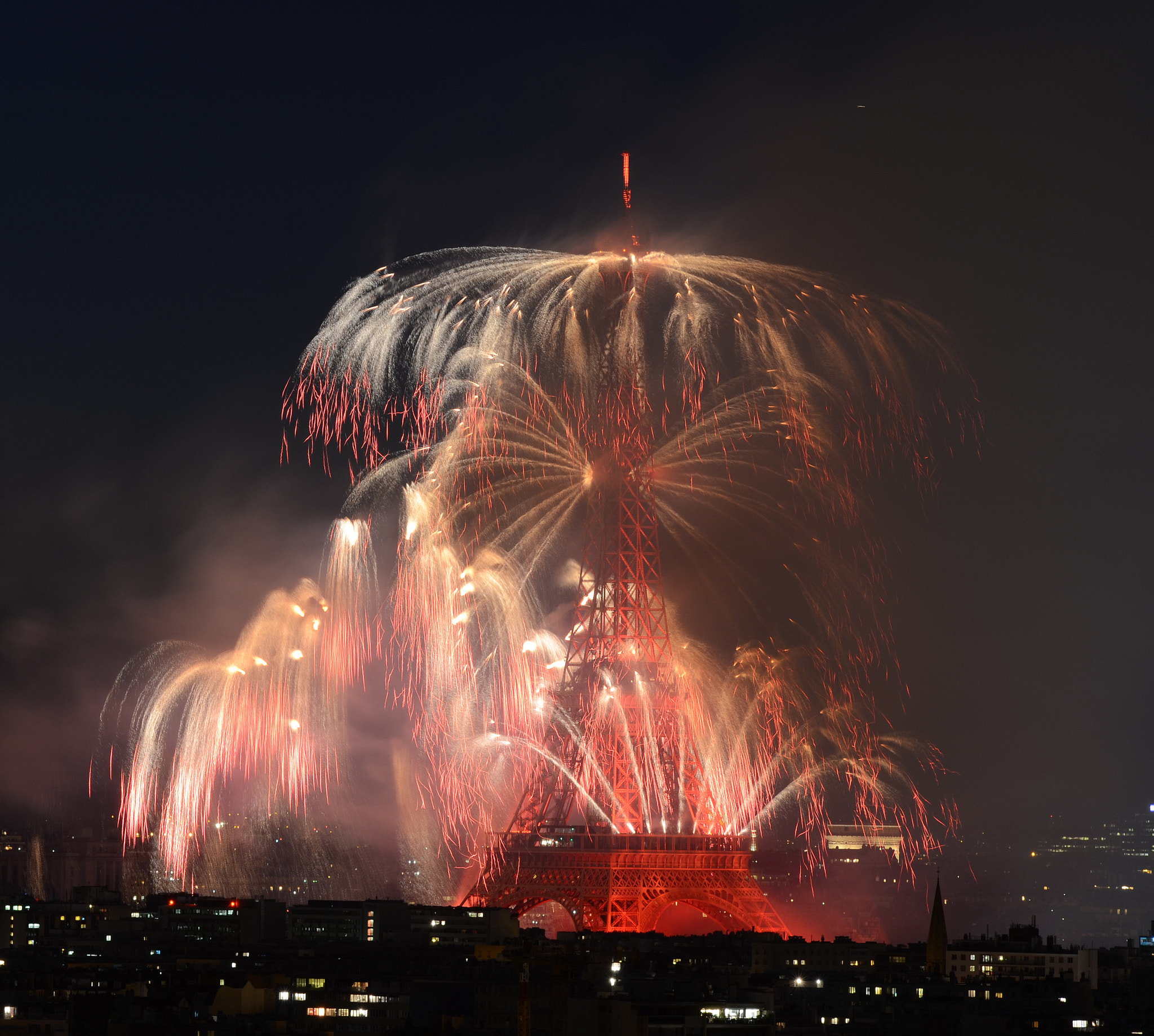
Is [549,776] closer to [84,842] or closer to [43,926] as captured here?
[43,926]

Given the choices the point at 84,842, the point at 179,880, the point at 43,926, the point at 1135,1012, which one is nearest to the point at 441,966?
the point at 1135,1012

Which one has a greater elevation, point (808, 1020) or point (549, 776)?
point (549, 776)

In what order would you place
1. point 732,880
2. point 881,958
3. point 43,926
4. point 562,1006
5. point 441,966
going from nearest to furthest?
point 562,1006 → point 441,966 → point 881,958 → point 732,880 → point 43,926

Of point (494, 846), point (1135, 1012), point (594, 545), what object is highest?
point (594, 545)

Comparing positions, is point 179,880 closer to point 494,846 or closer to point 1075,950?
point 494,846

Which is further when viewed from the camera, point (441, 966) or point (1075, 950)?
point (1075, 950)

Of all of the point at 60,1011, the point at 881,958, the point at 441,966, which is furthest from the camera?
the point at 881,958
